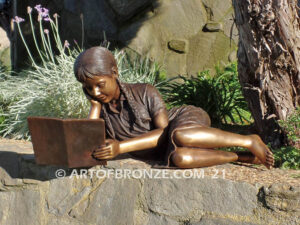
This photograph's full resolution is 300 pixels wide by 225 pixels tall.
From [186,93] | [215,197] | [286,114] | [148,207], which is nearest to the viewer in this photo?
[215,197]

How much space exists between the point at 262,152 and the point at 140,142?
0.85 meters

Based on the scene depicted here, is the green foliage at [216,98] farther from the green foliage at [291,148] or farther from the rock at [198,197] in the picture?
the rock at [198,197]

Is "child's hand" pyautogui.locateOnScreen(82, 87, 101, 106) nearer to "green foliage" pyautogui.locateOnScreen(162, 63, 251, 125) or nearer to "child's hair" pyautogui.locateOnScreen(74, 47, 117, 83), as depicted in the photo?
"child's hair" pyautogui.locateOnScreen(74, 47, 117, 83)

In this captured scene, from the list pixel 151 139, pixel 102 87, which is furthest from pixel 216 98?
pixel 102 87

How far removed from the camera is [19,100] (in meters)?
5.43

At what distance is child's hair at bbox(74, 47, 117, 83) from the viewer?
115 inches

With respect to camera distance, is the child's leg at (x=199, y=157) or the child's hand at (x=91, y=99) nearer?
the child's leg at (x=199, y=157)

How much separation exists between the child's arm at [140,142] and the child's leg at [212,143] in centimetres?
17

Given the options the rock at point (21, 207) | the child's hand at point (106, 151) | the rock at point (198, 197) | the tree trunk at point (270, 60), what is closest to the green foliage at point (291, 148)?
the tree trunk at point (270, 60)

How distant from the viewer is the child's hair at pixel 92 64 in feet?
9.61

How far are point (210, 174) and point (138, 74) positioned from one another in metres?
3.22

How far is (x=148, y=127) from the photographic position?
3.19 metres

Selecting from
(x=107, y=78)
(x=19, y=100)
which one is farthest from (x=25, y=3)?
(x=107, y=78)

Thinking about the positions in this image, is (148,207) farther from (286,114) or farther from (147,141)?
(286,114)
